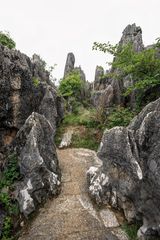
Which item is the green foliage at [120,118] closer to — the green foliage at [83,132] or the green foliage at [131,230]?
the green foliage at [83,132]

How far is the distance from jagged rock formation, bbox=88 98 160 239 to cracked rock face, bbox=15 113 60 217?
1.72 metres

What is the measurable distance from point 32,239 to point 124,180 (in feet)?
11.2

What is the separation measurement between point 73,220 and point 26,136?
12.9 ft

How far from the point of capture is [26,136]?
10.3m

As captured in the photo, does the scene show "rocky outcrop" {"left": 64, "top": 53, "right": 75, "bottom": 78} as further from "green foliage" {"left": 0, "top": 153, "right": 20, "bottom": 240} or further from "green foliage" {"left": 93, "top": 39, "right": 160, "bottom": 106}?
"green foliage" {"left": 0, "top": 153, "right": 20, "bottom": 240}

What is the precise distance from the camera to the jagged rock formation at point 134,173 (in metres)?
7.06

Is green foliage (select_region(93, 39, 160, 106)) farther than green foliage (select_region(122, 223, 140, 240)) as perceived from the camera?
Yes

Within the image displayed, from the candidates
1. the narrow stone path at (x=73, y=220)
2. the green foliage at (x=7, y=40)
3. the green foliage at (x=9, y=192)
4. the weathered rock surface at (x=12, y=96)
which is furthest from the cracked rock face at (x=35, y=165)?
the green foliage at (x=7, y=40)

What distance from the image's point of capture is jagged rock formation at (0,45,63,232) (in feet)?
29.6

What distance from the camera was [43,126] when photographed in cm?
1065

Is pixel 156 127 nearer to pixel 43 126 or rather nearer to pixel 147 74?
pixel 43 126

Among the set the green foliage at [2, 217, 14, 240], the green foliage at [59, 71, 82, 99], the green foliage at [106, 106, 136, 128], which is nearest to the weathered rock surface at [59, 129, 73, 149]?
the green foliage at [106, 106, 136, 128]

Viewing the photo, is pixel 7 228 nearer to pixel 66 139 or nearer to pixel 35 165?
pixel 35 165

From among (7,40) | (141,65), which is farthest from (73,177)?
(7,40)
